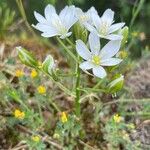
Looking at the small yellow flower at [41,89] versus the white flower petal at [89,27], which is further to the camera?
the small yellow flower at [41,89]

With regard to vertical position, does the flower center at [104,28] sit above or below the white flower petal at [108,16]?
below

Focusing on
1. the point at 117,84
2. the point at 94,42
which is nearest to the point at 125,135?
the point at 117,84

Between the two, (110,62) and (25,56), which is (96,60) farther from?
(25,56)

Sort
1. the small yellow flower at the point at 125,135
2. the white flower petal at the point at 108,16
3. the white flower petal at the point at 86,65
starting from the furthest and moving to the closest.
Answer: the small yellow flower at the point at 125,135 < the white flower petal at the point at 108,16 < the white flower petal at the point at 86,65

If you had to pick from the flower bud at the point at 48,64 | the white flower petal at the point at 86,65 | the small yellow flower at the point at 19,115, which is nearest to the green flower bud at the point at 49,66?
the flower bud at the point at 48,64

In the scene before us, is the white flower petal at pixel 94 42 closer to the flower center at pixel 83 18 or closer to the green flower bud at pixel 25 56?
the flower center at pixel 83 18

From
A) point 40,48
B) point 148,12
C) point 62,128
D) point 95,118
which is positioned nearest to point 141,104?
point 95,118

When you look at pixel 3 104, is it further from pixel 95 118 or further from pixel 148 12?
pixel 148 12
